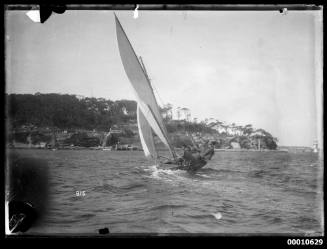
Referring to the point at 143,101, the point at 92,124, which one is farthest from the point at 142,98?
the point at 92,124

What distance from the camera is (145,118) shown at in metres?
2.78

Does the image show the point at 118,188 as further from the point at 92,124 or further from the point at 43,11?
the point at 43,11

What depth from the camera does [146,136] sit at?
2.78 metres

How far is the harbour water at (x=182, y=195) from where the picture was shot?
268cm

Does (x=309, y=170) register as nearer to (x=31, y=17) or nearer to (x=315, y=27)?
(x=315, y=27)

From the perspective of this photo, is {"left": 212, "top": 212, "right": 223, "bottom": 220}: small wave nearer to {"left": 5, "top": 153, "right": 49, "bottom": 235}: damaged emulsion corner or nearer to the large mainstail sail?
the large mainstail sail

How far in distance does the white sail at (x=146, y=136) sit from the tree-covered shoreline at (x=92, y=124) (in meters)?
0.05

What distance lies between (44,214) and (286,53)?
111 inches

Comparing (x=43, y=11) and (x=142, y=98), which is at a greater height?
(x=43, y=11)

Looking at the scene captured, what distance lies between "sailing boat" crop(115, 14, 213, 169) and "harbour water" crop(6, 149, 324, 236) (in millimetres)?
139

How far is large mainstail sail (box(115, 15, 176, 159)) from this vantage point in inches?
108

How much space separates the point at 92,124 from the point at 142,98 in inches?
21.9
